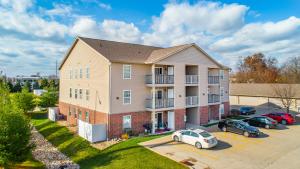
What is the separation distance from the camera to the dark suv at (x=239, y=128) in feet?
73.2

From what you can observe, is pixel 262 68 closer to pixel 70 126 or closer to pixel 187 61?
pixel 187 61

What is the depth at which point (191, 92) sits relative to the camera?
97.8 feet

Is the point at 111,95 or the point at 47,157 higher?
the point at 111,95

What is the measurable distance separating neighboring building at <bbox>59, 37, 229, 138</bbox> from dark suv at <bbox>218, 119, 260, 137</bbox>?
457 cm

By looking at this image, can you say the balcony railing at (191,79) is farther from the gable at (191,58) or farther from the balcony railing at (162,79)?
the balcony railing at (162,79)

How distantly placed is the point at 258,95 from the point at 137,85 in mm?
33182

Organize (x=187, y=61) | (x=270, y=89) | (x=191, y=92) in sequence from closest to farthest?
(x=187, y=61) < (x=191, y=92) < (x=270, y=89)

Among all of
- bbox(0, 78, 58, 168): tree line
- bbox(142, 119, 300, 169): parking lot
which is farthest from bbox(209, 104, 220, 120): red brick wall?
bbox(0, 78, 58, 168): tree line

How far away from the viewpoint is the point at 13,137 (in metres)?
16.3

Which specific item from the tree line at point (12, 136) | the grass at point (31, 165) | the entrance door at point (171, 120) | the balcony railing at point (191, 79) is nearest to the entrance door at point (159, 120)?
the entrance door at point (171, 120)

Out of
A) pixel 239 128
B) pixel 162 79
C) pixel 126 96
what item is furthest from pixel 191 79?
pixel 126 96

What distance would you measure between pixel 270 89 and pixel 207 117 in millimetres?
23762

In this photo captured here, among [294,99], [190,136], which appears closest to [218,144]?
[190,136]

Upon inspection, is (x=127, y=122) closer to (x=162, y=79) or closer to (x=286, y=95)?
(x=162, y=79)
